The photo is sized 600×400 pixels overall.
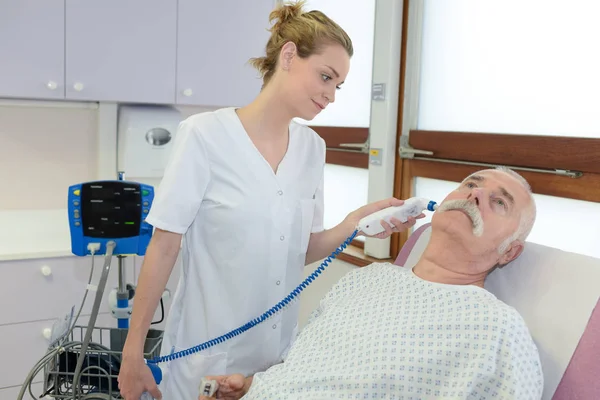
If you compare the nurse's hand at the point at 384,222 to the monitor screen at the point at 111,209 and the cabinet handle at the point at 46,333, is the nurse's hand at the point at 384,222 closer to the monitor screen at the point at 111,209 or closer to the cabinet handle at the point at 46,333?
the monitor screen at the point at 111,209

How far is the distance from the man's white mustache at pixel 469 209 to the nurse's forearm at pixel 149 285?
654mm

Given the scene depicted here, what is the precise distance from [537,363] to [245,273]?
2.25ft

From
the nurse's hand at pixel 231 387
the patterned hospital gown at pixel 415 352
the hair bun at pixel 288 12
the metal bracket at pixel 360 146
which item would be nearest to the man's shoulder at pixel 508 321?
the patterned hospital gown at pixel 415 352

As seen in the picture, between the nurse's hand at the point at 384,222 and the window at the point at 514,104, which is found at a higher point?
the window at the point at 514,104

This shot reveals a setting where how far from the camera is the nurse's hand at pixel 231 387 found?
1296 millimetres

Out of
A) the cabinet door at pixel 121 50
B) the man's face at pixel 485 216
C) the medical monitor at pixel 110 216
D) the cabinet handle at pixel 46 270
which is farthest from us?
the cabinet door at pixel 121 50

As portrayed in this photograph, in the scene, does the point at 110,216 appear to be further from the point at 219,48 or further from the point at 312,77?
the point at 219,48

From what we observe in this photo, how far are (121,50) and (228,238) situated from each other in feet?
4.26

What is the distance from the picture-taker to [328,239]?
1.56m

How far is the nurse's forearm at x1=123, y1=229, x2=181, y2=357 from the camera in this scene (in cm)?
131

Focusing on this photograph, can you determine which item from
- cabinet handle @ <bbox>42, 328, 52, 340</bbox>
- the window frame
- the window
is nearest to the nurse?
the window

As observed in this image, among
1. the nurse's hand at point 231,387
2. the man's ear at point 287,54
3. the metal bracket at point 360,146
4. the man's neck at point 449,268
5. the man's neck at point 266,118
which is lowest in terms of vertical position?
the nurse's hand at point 231,387

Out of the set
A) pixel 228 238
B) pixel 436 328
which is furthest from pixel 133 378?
pixel 436 328

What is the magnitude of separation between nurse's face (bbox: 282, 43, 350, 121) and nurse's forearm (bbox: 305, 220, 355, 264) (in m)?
0.33
